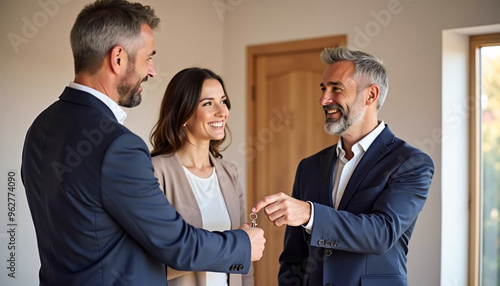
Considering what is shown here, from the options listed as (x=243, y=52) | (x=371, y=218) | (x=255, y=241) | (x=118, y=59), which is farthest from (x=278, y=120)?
(x=118, y=59)

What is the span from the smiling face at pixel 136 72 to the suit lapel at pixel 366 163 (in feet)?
2.75

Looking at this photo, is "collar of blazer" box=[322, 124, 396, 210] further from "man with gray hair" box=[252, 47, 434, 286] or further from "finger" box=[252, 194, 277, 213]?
"finger" box=[252, 194, 277, 213]

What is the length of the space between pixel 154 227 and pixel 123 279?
17 cm

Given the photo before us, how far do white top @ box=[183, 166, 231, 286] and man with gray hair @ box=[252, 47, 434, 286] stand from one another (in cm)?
27

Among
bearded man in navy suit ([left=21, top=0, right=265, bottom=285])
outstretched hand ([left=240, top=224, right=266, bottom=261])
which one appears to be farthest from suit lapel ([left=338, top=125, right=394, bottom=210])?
bearded man in navy suit ([left=21, top=0, right=265, bottom=285])

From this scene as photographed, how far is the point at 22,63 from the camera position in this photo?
2.90 meters

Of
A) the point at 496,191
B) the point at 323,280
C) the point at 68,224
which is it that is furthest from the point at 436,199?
the point at 68,224

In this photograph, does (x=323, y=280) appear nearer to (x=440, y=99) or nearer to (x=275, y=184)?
(x=440, y=99)

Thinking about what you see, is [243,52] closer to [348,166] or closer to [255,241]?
[348,166]

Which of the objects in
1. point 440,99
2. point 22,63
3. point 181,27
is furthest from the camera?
point 181,27

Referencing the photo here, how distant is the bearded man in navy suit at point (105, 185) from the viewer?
134cm

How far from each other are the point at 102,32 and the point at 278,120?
106 inches

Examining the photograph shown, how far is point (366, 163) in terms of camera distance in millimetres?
1934

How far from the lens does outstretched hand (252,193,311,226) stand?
5.47ft
